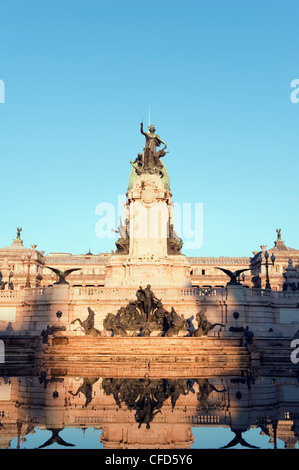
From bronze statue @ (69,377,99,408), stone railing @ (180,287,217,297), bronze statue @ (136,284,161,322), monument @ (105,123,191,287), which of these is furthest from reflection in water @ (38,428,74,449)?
monument @ (105,123,191,287)

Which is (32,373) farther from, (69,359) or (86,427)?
(86,427)

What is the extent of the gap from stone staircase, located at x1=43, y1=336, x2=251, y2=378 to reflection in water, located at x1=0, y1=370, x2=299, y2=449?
528 centimetres

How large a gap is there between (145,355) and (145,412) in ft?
57.5

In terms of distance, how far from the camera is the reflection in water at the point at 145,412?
45.5ft

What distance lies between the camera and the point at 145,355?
34562mm

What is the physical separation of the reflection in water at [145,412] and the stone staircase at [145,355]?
17.3 ft

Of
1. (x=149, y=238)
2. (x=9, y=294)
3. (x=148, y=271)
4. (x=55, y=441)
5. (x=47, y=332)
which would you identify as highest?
(x=149, y=238)

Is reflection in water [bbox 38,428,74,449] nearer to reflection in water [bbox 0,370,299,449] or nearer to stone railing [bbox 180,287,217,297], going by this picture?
reflection in water [bbox 0,370,299,449]

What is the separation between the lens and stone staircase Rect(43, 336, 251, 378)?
3187cm

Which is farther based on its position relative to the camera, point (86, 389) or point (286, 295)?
point (286, 295)

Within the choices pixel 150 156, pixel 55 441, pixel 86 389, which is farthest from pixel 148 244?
pixel 55 441

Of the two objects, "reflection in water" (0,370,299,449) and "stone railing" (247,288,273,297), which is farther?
"stone railing" (247,288,273,297)

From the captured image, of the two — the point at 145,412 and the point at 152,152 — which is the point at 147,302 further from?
the point at 145,412
